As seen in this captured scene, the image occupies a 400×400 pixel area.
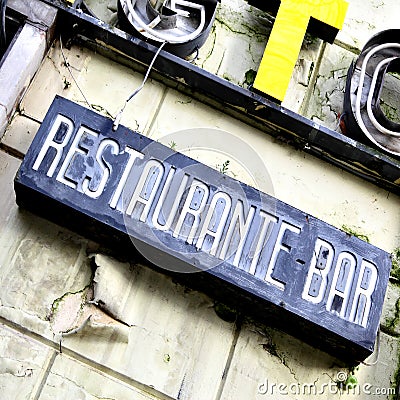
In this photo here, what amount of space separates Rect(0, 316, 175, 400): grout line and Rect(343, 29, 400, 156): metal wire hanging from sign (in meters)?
1.69

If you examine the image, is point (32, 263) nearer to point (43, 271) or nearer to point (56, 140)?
point (43, 271)

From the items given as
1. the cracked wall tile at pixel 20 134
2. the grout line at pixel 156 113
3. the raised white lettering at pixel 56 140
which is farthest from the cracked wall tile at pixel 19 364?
the grout line at pixel 156 113

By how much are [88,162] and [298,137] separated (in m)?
1.16

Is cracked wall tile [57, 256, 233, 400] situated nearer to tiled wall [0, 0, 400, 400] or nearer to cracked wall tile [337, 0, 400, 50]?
tiled wall [0, 0, 400, 400]

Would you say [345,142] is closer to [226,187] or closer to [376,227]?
[376,227]

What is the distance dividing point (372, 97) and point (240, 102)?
74 cm

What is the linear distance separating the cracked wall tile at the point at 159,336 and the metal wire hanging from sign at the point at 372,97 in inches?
48.9

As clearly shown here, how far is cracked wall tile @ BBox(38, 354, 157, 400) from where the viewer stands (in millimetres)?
2809

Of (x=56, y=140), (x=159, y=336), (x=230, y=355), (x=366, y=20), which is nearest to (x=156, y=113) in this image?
(x=56, y=140)

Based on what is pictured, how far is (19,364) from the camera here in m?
2.80

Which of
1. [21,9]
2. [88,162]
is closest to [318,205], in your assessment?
[88,162]

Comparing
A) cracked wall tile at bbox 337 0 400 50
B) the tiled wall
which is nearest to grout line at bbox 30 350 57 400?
the tiled wall

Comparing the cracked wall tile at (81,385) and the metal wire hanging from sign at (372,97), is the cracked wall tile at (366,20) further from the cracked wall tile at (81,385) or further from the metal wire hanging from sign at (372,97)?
the cracked wall tile at (81,385)

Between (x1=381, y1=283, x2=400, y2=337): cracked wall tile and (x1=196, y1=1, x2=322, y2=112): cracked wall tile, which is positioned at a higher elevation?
(x1=196, y1=1, x2=322, y2=112): cracked wall tile
